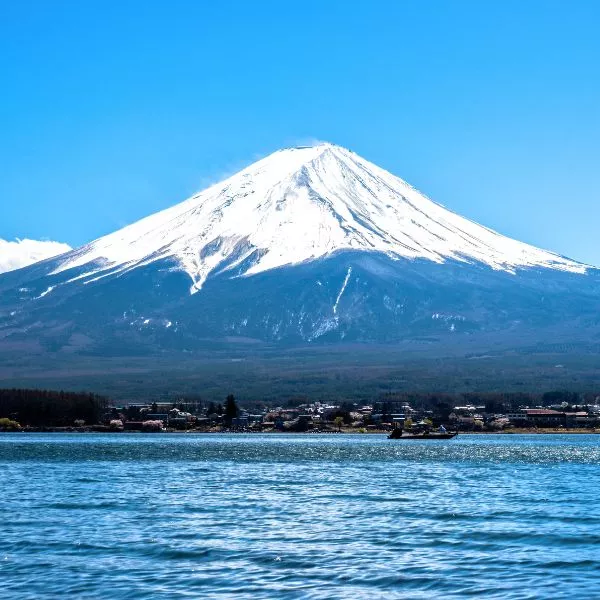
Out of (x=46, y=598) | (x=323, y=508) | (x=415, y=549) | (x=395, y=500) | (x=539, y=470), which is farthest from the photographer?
(x=539, y=470)

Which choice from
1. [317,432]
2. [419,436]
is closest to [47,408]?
[317,432]

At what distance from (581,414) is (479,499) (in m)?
108

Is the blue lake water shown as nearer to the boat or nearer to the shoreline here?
the boat

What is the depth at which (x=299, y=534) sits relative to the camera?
29.0m

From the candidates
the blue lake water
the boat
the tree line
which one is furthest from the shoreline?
the blue lake water

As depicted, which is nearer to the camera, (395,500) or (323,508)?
(323,508)

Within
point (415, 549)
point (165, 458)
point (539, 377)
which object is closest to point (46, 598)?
point (415, 549)

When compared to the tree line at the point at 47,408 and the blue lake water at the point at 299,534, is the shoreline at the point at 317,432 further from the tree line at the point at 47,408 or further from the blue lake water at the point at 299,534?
the blue lake water at the point at 299,534

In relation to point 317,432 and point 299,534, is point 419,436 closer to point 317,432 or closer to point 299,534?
Result: point 317,432

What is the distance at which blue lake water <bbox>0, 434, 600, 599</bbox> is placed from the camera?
22.9m

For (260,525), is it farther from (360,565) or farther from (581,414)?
(581,414)

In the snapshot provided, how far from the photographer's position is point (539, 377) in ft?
629

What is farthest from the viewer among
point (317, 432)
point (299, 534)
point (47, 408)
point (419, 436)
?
point (47, 408)

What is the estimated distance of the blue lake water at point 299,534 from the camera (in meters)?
22.9
